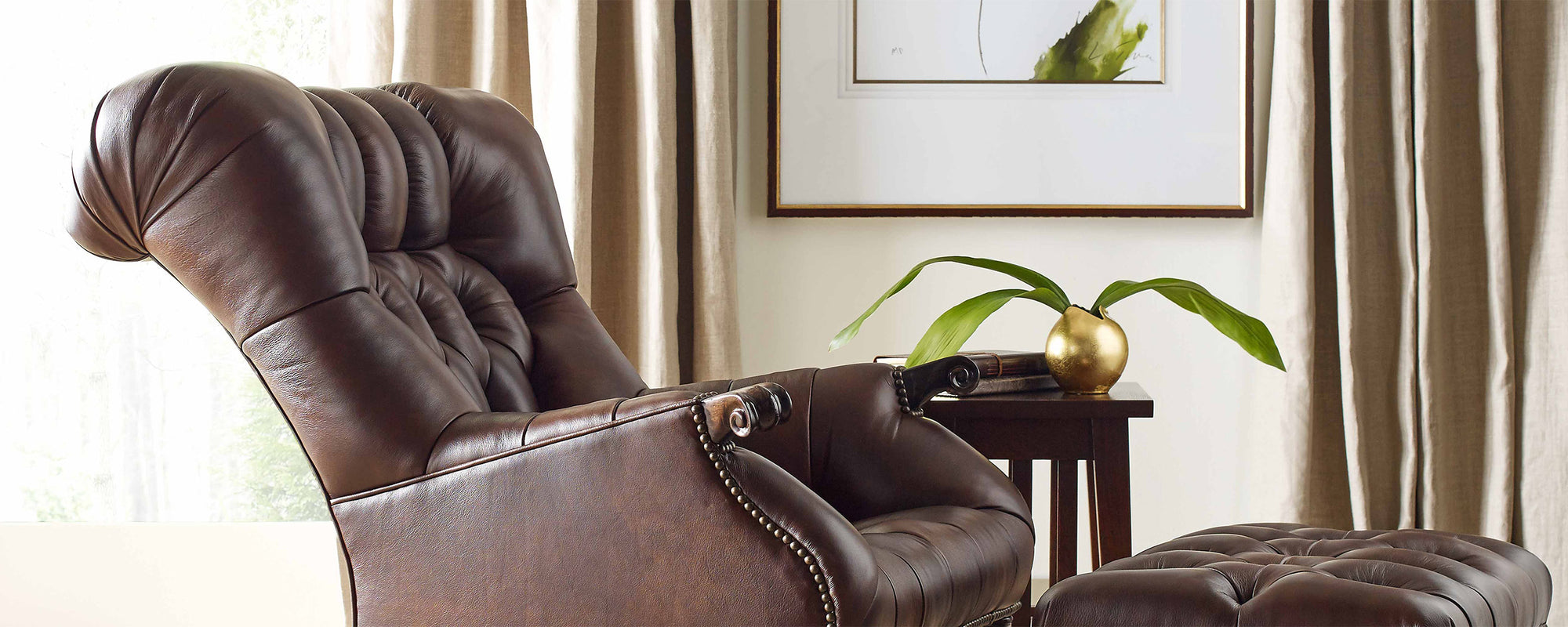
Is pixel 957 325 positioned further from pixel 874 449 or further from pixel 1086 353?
pixel 874 449

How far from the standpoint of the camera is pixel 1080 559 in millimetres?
2217

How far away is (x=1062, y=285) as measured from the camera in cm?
223

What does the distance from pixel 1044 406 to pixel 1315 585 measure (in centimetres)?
60

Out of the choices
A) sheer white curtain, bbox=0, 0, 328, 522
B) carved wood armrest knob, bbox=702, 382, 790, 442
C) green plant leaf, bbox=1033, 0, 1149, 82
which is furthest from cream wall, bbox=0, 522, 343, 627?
green plant leaf, bbox=1033, 0, 1149, 82

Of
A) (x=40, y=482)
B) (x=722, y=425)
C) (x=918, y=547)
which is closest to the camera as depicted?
(x=722, y=425)

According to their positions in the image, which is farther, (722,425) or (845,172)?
(845,172)

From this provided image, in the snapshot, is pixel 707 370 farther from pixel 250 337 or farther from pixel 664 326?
pixel 250 337

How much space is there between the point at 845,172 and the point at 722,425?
1.38 meters

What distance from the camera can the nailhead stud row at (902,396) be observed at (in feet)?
4.41

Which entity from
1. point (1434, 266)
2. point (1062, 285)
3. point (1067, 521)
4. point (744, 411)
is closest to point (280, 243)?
point (744, 411)

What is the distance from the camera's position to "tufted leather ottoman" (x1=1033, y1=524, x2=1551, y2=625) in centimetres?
92

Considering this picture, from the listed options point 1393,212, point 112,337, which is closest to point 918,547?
point 1393,212

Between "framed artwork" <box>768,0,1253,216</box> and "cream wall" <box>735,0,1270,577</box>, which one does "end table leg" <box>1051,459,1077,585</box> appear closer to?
"cream wall" <box>735,0,1270,577</box>

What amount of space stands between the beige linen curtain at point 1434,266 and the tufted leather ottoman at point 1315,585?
864 millimetres
